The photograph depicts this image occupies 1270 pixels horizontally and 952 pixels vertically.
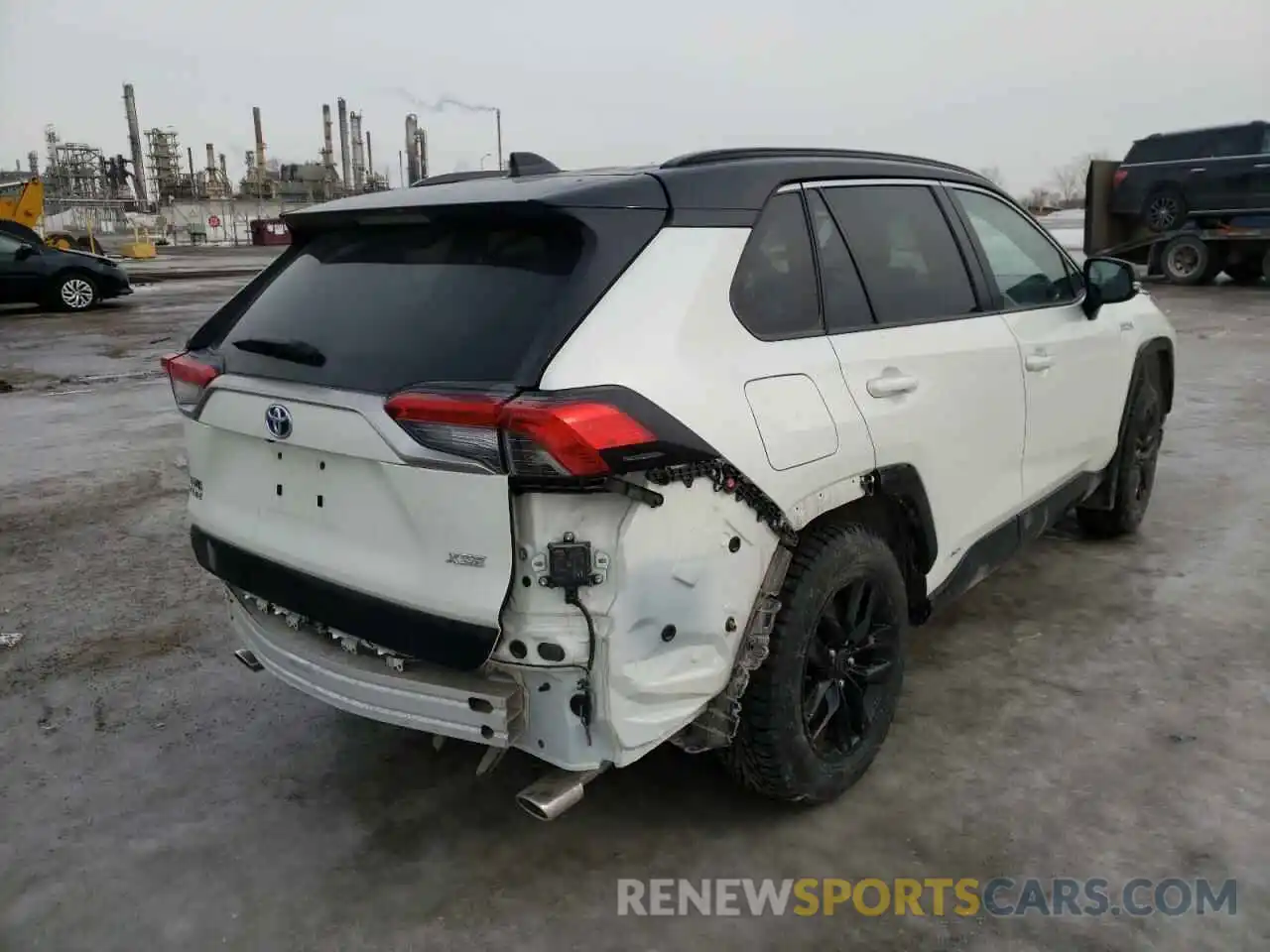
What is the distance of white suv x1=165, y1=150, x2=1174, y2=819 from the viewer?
2.10m

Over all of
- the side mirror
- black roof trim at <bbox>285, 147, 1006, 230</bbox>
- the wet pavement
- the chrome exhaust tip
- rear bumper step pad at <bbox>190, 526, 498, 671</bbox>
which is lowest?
the wet pavement

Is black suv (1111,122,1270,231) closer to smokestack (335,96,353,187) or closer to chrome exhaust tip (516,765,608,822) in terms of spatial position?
chrome exhaust tip (516,765,608,822)

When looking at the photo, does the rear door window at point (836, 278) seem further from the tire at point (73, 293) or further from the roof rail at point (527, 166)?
the tire at point (73, 293)

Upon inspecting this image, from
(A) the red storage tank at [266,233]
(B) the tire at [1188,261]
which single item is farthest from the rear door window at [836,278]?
(A) the red storage tank at [266,233]

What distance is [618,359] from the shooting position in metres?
2.12

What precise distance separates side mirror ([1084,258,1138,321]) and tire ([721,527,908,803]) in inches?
73.4

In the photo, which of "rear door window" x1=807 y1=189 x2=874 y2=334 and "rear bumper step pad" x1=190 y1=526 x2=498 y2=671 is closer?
"rear bumper step pad" x1=190 y1=526 x2=498 y2=671

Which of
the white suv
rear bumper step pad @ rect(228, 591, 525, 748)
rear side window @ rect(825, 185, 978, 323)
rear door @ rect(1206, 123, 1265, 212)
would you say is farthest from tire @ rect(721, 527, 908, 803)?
rear door @ rect(1206, 123, 1265, 212)

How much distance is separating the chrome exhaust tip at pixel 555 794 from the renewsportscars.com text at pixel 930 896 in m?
0.41

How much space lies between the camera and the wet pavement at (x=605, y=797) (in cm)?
240

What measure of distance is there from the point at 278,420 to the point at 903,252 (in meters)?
1.94

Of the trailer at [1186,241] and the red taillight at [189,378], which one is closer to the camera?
the red taillight at [189,378]

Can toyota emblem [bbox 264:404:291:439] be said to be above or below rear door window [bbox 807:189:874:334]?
below

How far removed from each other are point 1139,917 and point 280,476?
2337mm
